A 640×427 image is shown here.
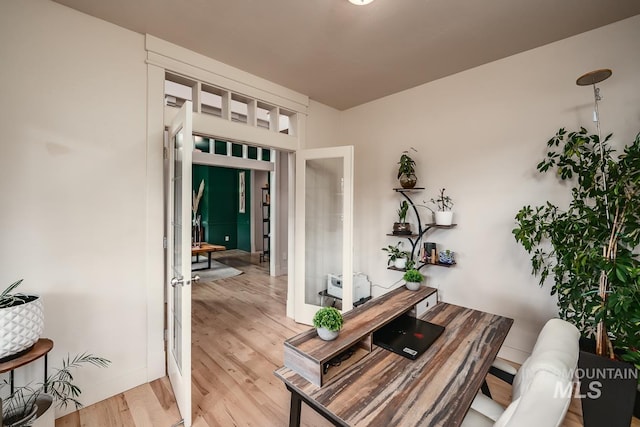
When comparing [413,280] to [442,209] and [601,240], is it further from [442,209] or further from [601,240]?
[601,240]

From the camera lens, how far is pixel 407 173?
2955 mm

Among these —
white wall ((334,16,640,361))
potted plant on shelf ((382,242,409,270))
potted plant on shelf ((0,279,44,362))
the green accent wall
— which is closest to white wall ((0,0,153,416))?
potted plant on shelf ((0,279,44,362))

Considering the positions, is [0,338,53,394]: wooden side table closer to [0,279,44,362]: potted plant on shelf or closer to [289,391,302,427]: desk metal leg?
[0,279,44,362]: potted plant on shelf

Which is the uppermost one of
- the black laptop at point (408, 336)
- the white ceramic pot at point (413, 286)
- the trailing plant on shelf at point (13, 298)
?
the trailing plant on shelf at point (13, 298)

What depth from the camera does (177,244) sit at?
2.00 meters

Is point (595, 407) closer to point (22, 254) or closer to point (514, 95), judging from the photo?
point (514, 95)

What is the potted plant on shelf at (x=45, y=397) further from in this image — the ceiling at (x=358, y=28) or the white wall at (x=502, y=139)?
the white wall at (x=502, y=139)

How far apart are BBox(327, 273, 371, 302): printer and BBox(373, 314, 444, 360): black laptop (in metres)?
1.41

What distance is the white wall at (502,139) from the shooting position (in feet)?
6.76

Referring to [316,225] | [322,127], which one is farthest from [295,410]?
[322,127]

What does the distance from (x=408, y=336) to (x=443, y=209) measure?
1685mm

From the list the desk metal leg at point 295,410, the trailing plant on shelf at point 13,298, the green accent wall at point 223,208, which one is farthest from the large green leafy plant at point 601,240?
the green accent wall at point 223,208

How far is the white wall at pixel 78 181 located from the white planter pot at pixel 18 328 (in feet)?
1.20

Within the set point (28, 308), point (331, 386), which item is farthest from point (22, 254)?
point (331, 386)
